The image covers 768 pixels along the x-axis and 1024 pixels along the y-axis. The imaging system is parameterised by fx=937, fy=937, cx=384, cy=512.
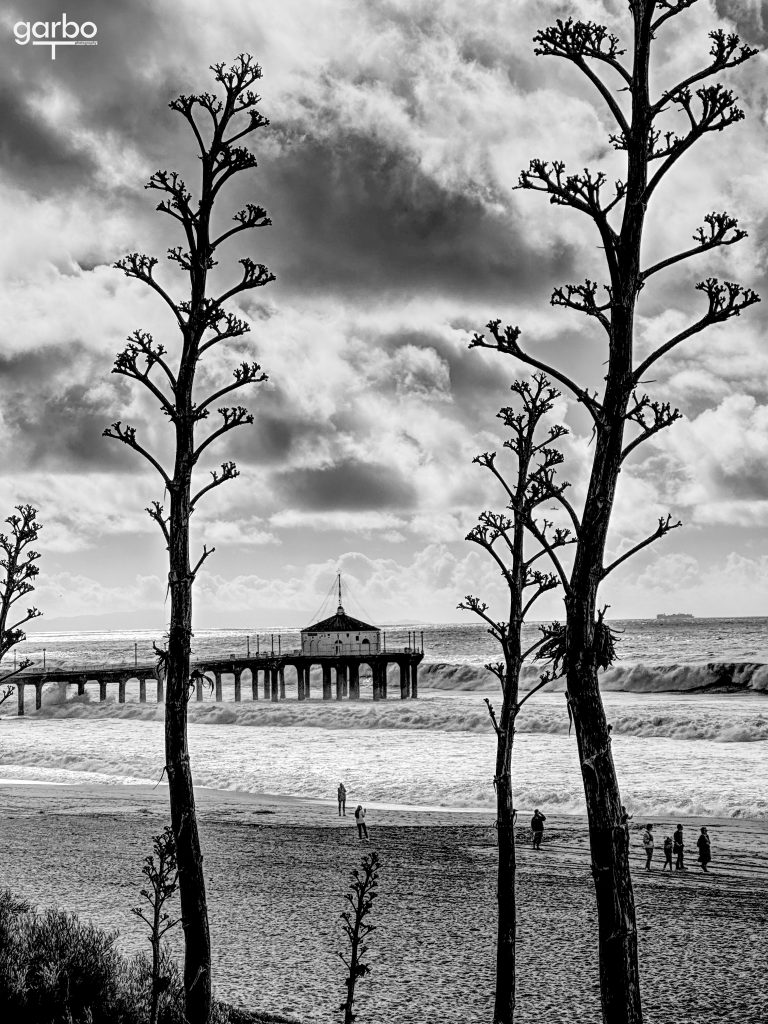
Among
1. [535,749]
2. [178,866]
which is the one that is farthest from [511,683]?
[535,749]

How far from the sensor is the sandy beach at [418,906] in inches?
511

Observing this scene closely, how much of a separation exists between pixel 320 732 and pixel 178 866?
4804cm

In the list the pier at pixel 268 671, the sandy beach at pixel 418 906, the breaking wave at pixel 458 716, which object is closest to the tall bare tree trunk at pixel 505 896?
the sandy beach at pixel 418 906

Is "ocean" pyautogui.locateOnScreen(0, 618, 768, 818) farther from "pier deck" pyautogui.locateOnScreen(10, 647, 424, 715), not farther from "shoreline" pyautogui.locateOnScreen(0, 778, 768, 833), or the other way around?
"pier deck" pyautogui.locateOnScreen(10, 647, 424, 715)

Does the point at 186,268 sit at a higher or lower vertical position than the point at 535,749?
higher

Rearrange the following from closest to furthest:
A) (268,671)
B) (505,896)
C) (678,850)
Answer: (505,896)
(678,850)
(268,671)

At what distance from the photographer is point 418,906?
18.1 metres

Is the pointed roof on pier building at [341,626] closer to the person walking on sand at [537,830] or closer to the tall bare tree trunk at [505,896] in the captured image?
the person walking on sand at [537,830]

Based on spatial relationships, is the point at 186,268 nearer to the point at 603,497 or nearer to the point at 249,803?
the point at 603,497

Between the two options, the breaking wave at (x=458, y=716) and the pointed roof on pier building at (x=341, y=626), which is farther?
the pointed roof on pier building at (x=341, y=626)

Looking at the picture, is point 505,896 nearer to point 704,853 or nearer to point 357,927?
point 357,927

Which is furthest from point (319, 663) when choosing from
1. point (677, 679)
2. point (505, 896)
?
point (505, 896)

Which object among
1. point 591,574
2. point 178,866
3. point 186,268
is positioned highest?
point 186,268

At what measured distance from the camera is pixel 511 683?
11.0 m
